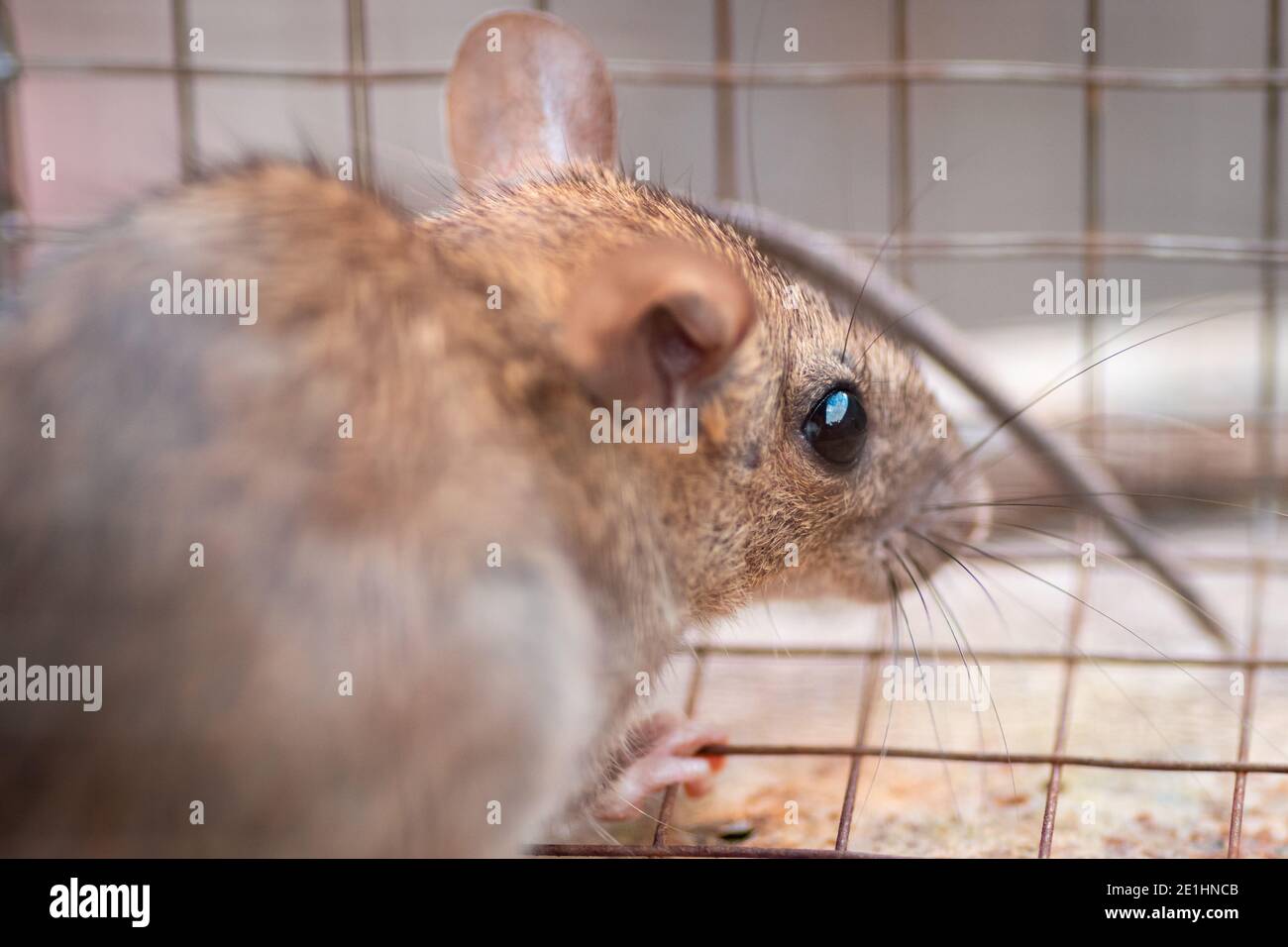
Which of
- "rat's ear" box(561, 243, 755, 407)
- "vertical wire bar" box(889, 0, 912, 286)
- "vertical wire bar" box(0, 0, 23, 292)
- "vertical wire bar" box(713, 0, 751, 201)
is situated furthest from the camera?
"vertical wire bar" box(713, 0, 751, 201)

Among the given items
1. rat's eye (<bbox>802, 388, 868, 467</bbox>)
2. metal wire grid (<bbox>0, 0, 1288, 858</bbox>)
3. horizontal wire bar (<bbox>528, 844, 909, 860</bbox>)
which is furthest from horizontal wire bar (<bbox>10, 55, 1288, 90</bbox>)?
horizontal wire bar (<bbox>528, 844, 909, 860</bbox>)

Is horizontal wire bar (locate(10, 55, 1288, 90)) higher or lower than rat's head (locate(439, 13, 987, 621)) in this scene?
higher

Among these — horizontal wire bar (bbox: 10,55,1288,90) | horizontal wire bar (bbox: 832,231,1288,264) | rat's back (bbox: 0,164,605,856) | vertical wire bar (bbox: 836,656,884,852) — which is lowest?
vertical wire bar (bbox: 836,656,884,852)

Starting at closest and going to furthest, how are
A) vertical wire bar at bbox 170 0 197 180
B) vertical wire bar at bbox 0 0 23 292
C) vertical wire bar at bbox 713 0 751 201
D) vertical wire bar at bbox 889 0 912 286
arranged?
1. vertical wire bar at bbox 170 0 197 180
2. vertical wire bar at bbox 0 0 23 292
3. vertical wire bar at bbox 889 0 912 286
4. vertical wire bar at bbox 713 0 751 201

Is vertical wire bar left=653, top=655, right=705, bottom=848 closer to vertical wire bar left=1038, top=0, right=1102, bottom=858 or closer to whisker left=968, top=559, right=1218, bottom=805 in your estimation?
vertical wire bar left=1038, top=0, right=1102, bottom=858

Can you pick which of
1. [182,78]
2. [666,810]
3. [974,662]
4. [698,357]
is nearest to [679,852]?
[666,810]

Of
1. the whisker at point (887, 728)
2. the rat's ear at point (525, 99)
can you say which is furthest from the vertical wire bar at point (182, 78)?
the whisker at point (887, 728)
